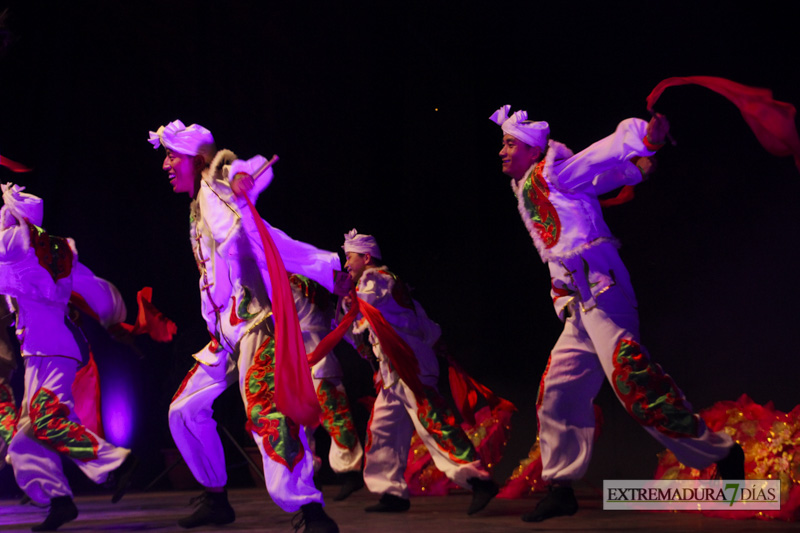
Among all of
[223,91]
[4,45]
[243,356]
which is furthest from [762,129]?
[4,45]

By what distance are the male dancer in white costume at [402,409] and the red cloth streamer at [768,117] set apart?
6.50 ft

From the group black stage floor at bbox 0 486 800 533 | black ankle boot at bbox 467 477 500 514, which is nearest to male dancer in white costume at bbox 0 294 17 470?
black stage floor at bbox 0 486 800 533

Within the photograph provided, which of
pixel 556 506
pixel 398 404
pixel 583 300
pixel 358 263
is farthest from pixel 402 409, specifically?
pixel 583 300

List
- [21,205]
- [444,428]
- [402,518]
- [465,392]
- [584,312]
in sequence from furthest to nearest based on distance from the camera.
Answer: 1. [465,392]
2. [444,428]
3. [21,205]
4. [402,518]
5. [584,312]

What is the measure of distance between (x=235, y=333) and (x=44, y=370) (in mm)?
1292

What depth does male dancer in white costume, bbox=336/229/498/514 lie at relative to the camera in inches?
167

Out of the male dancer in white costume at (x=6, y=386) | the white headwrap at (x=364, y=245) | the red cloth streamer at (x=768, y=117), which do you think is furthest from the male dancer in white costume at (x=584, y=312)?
the male dancer in white costume at (x=6, y=386)

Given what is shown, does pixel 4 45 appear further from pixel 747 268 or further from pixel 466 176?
pixel 747 268

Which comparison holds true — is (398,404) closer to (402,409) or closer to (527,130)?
(402,409)

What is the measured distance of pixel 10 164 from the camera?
4547 mm

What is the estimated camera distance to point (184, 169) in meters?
3.47

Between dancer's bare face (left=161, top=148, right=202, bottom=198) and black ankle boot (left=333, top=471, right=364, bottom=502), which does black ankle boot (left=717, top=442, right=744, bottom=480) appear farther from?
black ankle boot (left=333, top=471, right=364, bottom=502)

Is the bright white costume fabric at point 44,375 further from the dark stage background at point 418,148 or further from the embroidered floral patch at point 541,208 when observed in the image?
the embroidered floral patch at point 541,208

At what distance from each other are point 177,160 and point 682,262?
102 inches
